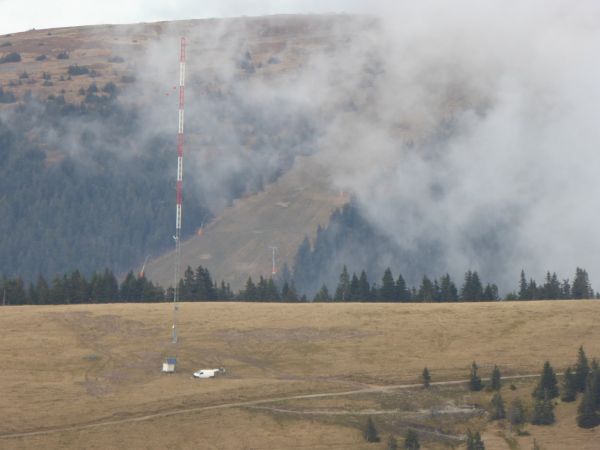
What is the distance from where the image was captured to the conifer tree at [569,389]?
12544cm

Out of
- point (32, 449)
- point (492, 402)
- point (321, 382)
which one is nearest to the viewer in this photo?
point (32, 449)

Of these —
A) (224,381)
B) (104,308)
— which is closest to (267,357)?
(224,381)

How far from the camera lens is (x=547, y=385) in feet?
420

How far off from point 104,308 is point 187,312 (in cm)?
1304

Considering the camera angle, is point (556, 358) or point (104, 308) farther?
point (104, 308)

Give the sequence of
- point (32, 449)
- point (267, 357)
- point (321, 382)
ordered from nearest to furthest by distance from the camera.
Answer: point (32, 449) → point (321, 382) → point (267, 357)

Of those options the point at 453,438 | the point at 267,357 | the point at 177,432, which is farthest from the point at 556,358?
the point at 177,432

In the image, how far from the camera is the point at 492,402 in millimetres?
125250

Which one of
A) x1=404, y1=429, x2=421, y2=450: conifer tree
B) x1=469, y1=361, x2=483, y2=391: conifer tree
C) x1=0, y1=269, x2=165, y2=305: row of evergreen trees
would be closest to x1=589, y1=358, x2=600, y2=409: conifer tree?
x1=469, y1=361, x2=483, y2=391: conifer tree

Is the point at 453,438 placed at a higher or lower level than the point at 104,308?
lower

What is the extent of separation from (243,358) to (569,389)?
1620 inches

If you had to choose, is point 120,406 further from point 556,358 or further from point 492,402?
point 556,358

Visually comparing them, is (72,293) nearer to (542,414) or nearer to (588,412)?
(542,414)

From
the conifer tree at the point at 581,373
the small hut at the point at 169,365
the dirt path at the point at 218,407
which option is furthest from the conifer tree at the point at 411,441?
the small hut at the point at 169,365
